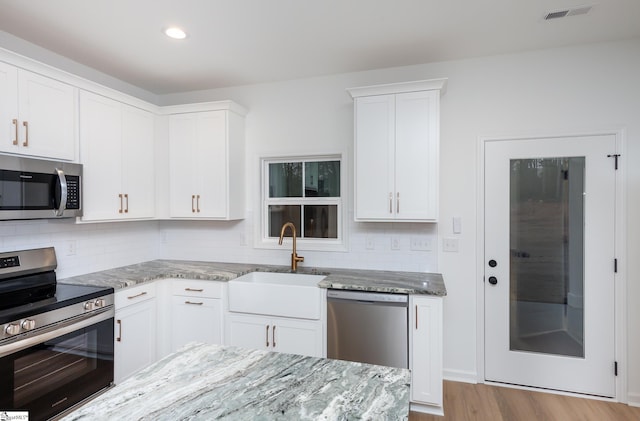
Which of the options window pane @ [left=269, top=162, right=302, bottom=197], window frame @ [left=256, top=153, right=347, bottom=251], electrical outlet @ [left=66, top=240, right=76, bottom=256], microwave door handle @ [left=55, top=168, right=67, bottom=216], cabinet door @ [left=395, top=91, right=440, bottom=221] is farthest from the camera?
window pane @ [left=269, top=162, right=302, bottom=197]

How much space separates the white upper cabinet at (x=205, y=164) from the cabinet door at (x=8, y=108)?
1290 millimetres

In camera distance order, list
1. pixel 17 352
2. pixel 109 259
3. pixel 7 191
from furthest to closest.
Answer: pixel 109 259 → pixel 7 191 → pixel 17 352

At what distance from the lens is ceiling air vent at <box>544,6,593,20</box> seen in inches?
85.4

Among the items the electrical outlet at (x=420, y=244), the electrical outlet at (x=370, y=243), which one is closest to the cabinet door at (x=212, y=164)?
the electrical outlet at (x=370, y=243)

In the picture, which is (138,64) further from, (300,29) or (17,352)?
(17,352)

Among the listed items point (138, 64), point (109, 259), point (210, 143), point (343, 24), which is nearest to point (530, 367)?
point (343, 24)

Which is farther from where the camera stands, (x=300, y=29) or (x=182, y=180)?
(x=182, y=180)

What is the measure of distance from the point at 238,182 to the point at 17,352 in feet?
6.68

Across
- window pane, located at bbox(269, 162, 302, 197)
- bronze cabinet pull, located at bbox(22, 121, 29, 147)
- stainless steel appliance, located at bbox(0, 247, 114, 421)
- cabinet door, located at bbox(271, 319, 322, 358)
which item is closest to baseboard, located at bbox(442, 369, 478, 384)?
cabinet door, located at bbox(271, 319, 322, 358)

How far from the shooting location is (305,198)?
3.47 metres

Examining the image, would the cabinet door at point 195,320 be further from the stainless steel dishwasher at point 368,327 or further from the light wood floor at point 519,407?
the light wood floor at point 519,407

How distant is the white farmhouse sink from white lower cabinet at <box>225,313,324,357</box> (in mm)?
56

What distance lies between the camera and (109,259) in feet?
10.5

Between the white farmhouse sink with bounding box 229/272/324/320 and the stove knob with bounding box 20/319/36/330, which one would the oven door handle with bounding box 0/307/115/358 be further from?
the white farmhouse sink with bounding box 229/272/324/320
